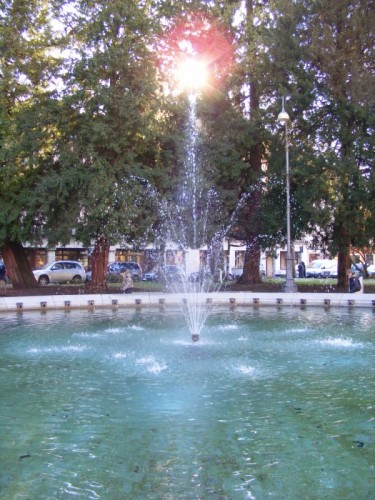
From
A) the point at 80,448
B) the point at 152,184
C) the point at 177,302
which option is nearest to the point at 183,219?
the point at 152,184

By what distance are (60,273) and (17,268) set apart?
30.0ft

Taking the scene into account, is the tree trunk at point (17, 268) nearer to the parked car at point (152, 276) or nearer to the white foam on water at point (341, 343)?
the parked car at point (152, 276)

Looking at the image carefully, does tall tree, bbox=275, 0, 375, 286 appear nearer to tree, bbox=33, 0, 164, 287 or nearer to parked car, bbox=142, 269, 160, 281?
tree, bbox=33, 0, 164, 287

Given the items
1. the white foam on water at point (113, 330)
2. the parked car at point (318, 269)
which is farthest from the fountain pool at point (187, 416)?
the parked car at point (318, 269)

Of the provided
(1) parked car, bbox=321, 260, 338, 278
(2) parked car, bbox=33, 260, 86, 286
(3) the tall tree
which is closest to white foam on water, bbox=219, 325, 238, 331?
(3) the tall tree

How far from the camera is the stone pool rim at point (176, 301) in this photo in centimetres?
2002

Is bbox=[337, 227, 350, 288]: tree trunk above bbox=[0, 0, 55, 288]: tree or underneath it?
underneath

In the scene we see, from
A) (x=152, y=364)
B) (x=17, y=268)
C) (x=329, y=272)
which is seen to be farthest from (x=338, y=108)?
(x=329, y=272)

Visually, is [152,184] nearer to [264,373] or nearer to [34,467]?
[264,373]

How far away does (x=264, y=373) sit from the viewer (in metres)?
9.15

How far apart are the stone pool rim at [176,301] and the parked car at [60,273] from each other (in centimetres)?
2037

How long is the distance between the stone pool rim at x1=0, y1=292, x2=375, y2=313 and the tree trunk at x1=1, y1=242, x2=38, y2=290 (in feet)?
39.4

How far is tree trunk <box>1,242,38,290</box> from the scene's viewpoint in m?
32.0

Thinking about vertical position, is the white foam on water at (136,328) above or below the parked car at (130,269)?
below
